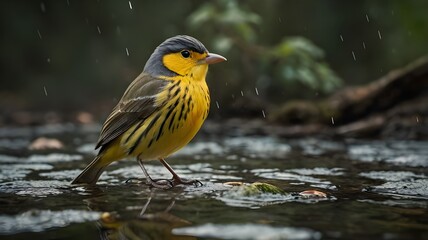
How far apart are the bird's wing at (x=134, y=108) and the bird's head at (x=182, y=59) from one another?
0.11 meters

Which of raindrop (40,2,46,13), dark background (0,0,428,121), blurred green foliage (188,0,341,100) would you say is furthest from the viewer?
raindrop (40,2,46,13)

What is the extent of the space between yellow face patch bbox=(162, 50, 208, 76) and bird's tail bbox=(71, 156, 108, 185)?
0.83 metres

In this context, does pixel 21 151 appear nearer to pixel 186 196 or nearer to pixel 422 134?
pixel 186 196

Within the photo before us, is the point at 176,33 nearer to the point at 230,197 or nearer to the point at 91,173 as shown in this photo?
the point at 91,173

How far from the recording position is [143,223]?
9.42ft

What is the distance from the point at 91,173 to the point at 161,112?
0.65 meters

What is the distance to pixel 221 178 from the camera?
4.56 metres

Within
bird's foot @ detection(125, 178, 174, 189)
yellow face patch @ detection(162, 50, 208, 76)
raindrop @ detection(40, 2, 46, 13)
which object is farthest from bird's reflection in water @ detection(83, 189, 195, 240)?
raindrop @ detection(40, 2, 46, 13)

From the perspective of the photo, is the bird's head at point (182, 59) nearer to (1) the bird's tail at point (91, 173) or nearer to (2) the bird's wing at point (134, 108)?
(2) the bird's wing at point (134, 108)

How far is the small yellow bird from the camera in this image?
423 cm

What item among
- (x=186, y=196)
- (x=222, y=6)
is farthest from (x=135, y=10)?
(x=186, y=196)

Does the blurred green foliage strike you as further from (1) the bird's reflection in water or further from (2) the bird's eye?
(1) the bird's reflection in water

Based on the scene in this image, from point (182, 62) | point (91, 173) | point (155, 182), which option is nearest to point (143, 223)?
point (155, 182)

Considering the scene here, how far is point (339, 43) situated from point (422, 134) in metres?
3.48
